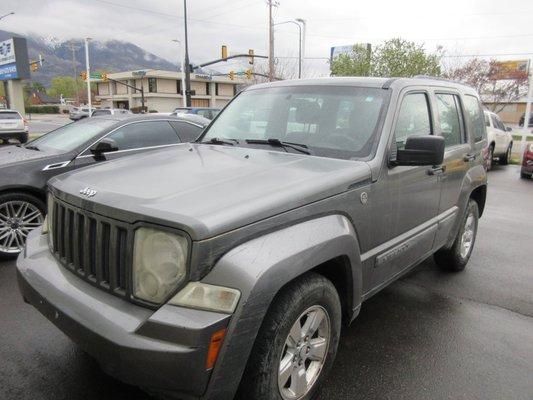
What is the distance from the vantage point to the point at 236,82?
74562 mm

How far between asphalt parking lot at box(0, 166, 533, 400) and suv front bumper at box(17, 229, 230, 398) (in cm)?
81

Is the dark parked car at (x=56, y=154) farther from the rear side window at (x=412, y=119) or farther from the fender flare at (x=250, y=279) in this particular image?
the fender flare at (x=250, y=279)

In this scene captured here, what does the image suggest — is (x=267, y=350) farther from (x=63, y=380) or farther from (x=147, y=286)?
(x=63, y=380)

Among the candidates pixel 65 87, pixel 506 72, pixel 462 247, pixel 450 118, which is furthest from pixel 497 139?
pixel 65 87

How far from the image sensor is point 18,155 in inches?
206

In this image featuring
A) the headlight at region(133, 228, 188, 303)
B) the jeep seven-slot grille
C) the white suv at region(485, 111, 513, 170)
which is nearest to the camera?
the headlight at region(133, 228, 188, 303)

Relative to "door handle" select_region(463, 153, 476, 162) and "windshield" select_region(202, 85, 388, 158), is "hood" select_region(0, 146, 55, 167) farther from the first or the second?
"door handle" select_region(463, 153, 476, 162)

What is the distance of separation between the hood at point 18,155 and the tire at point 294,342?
13.4ft

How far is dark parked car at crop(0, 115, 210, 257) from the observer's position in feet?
15.9

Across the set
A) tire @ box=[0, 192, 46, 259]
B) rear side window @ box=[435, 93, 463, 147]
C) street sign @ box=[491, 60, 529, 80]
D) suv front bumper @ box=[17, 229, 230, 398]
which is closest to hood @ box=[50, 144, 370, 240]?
suv front bumper @ box=[17, 229, 230, 398]

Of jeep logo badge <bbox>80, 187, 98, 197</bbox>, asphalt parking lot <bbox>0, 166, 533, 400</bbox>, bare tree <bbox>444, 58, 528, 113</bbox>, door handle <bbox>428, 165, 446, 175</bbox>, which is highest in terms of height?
bare tree <bbox>444, 58, 528, 113</bbox>

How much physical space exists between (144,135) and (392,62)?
22628 mm

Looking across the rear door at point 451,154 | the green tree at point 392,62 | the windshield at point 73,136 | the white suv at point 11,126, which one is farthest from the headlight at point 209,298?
the green tree at point 392,62

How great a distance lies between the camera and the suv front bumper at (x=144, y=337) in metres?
1.80
